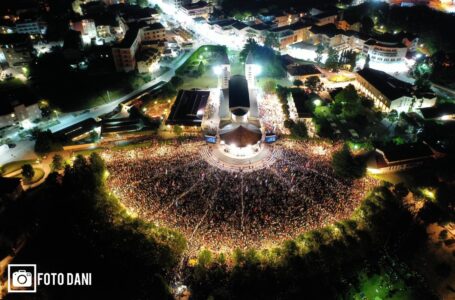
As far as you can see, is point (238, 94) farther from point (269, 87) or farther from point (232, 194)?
point (232, 194)

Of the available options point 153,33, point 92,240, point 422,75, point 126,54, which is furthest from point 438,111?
point 153,33

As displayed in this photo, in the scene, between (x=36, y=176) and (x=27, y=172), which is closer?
(x=27, y=172)

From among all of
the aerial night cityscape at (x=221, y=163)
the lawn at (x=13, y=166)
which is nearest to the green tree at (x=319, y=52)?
the aerial night cityscape at (x=221, y=163)

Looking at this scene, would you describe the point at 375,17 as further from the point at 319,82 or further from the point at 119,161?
the point at 119,161

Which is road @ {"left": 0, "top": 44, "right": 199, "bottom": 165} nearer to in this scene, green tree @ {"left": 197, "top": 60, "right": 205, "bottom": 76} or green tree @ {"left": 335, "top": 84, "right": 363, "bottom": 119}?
green tree @ {"left": 197, "top": 60, "right": 205, "bottom": 76}

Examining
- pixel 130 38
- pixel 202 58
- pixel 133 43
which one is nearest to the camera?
pixel 133 43

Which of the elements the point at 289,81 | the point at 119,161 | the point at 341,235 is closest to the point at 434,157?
the point at 341,235
